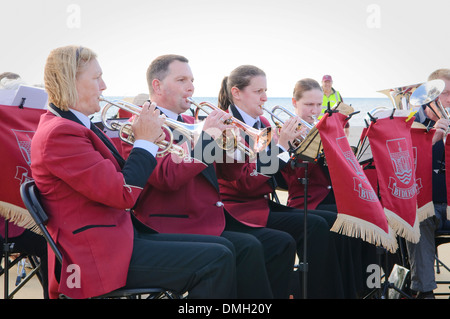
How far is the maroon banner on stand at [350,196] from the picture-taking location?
3.01 meters

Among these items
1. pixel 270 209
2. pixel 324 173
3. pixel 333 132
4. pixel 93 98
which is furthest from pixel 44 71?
pixel 324 173

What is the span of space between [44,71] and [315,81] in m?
2.80

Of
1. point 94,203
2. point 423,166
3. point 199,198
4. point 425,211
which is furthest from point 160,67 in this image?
point 425,211

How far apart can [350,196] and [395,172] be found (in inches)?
25.0

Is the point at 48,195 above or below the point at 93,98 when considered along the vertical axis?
below

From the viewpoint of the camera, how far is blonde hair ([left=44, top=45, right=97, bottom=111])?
238 centimetres

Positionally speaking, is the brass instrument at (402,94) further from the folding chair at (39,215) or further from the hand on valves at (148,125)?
the folding chair at (39,215)

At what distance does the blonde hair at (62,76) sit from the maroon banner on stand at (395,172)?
1965 mm

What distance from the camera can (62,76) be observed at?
2387mm

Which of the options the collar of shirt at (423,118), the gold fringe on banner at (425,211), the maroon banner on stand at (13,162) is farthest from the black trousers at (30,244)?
the collar of shirt at (423,118)
